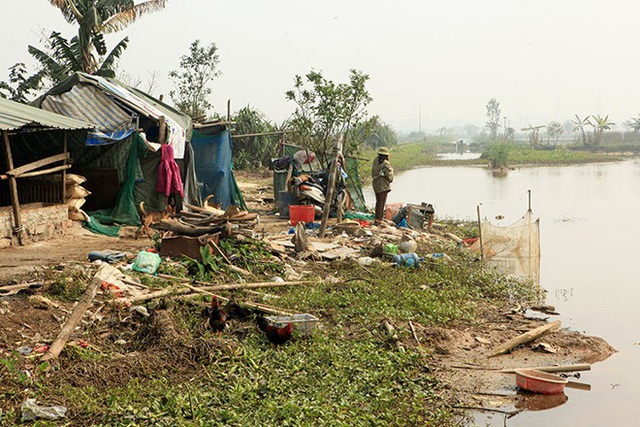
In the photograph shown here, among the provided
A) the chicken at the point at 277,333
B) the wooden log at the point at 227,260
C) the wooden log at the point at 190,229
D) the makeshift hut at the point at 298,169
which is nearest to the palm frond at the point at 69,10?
the makeshift hut at the point at 298,169

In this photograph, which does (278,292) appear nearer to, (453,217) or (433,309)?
(433,309)

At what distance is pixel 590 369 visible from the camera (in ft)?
23.6

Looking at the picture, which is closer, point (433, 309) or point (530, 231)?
point (433, 309)

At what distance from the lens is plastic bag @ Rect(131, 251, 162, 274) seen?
845cm

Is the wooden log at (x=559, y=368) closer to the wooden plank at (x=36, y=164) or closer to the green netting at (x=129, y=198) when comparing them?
the wooden plank at (x=36, y=164)

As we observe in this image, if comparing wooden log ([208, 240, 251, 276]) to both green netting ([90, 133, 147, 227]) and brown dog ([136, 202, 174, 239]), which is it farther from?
green netting ([90, 133, 147, 227])

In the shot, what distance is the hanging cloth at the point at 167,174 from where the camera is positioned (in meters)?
12.8

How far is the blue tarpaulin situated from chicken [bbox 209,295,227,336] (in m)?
8.43

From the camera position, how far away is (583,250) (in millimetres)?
15500

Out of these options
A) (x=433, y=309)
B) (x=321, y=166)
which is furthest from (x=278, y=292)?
(x=321, y=166)

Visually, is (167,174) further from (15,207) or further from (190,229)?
(190,229)

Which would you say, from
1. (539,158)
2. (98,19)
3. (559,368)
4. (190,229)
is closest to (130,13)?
(98,19)

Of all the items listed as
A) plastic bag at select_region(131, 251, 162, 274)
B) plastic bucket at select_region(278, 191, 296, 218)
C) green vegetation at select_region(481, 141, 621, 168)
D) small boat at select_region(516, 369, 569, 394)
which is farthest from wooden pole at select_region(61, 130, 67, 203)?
green vegetation at select_region(481, 141, 621, 168)

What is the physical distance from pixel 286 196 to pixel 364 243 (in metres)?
Result: 3.07
